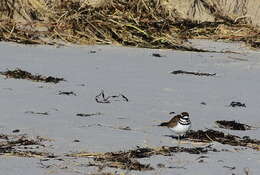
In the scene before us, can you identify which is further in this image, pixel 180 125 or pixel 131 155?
pixel 180 125

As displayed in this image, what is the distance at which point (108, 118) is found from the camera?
26.0 feet

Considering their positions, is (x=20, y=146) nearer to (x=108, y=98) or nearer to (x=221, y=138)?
(x=221, y=138)

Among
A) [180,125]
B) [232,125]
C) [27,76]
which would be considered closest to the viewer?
[180,125]

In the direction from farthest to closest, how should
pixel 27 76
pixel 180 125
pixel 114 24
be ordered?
pixel 114 24 < pixel 27 76 < pixel 180 125

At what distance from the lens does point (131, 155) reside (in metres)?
6.35

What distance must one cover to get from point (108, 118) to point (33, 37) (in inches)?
233

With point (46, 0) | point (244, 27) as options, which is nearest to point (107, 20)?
point (46, 0)

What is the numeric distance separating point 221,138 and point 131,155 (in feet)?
4.47

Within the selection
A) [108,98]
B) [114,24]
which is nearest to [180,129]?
[108,98]

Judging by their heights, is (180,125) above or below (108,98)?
below

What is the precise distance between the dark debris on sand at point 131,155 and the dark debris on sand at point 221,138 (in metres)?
0.37

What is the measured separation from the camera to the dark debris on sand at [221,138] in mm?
7183

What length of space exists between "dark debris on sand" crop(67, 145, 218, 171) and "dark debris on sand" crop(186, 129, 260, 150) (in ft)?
1.22

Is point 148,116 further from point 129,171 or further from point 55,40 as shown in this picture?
point 55,40
